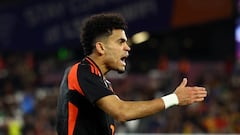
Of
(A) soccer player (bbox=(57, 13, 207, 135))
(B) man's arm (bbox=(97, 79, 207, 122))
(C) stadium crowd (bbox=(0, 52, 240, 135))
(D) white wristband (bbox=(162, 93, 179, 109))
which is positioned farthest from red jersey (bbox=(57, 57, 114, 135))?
(C) stadium crowd (bbox=(0, 52, 240, 135))

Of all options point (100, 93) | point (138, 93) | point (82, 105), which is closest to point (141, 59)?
point (138, 93)

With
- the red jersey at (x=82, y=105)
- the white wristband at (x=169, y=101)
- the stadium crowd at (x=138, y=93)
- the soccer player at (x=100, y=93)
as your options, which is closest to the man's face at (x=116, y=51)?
the soccer player at (x=100, y=93)

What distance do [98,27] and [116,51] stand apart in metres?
0.21

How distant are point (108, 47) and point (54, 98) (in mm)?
6796

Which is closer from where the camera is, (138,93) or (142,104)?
(142,104)

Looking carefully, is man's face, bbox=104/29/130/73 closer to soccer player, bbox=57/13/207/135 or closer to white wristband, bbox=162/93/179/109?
soccer player, bbox=57/13/207/135

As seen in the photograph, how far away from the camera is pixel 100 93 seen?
16.6ft

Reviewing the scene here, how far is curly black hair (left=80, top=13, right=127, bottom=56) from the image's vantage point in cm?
529

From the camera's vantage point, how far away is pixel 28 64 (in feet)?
46.2

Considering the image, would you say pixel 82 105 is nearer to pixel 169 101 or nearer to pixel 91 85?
pixel 91 85

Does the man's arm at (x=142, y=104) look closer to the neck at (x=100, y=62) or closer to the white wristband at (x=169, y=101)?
the white wristband at (x=169, y=101)

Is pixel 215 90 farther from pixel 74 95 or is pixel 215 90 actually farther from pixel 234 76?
pixel 74 95

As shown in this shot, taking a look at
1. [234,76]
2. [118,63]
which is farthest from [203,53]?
[118,63]

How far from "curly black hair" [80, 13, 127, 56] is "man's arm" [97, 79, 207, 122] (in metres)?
0.50
